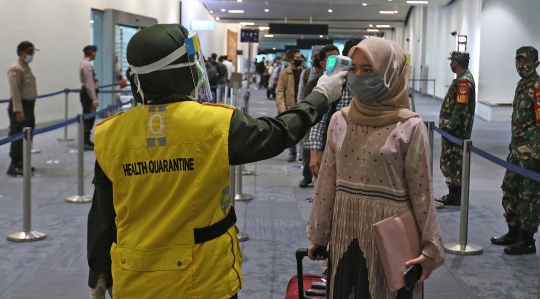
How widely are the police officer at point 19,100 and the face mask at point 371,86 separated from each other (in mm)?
6583

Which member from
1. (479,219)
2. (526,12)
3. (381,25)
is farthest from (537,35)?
(381,25)

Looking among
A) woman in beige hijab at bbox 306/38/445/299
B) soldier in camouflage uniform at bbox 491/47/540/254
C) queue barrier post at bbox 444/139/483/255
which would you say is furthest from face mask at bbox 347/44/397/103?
queue barrier post at bbox 444/139/483/255

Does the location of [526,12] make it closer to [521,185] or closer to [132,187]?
[521,185]

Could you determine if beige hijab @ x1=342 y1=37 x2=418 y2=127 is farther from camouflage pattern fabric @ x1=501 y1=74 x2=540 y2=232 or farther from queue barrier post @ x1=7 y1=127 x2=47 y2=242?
queue barrier post @ x1=7 y1=127 x2=47 y2=242

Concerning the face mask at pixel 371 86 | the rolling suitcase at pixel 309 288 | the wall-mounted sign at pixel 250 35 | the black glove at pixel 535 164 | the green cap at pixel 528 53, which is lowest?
the rolling suitcase at pixel 309 288

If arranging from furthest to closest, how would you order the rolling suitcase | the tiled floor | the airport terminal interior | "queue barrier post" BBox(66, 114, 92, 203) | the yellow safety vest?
"queue barrier post" BBox(66, 114, 92, 203) → the airport terminal interior → the tiled floor → the rolling suitcase → the yellow safety vest

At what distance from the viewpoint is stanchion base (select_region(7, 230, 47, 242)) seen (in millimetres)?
5496

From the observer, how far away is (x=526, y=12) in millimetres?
17781

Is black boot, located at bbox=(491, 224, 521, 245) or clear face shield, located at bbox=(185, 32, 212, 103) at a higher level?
clear face shield, located at bbox=(185, 32, 212, 103)

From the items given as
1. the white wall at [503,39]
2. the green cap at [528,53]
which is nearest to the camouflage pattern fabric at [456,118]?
the green cap at [528,53]

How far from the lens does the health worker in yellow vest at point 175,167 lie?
201 cm

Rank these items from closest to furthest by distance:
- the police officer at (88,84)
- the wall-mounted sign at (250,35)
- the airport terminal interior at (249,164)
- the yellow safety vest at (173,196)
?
the yellow safety vest at (173,196) → the airport terminal interior at (249,164) → the police officer at (88,84) → the wall-mounted sign at (250,35)

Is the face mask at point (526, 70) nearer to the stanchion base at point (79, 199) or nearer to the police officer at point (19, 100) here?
the stanchion base at point (79, 199)

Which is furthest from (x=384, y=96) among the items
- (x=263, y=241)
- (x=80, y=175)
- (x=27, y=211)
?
(x=80, y=175)
